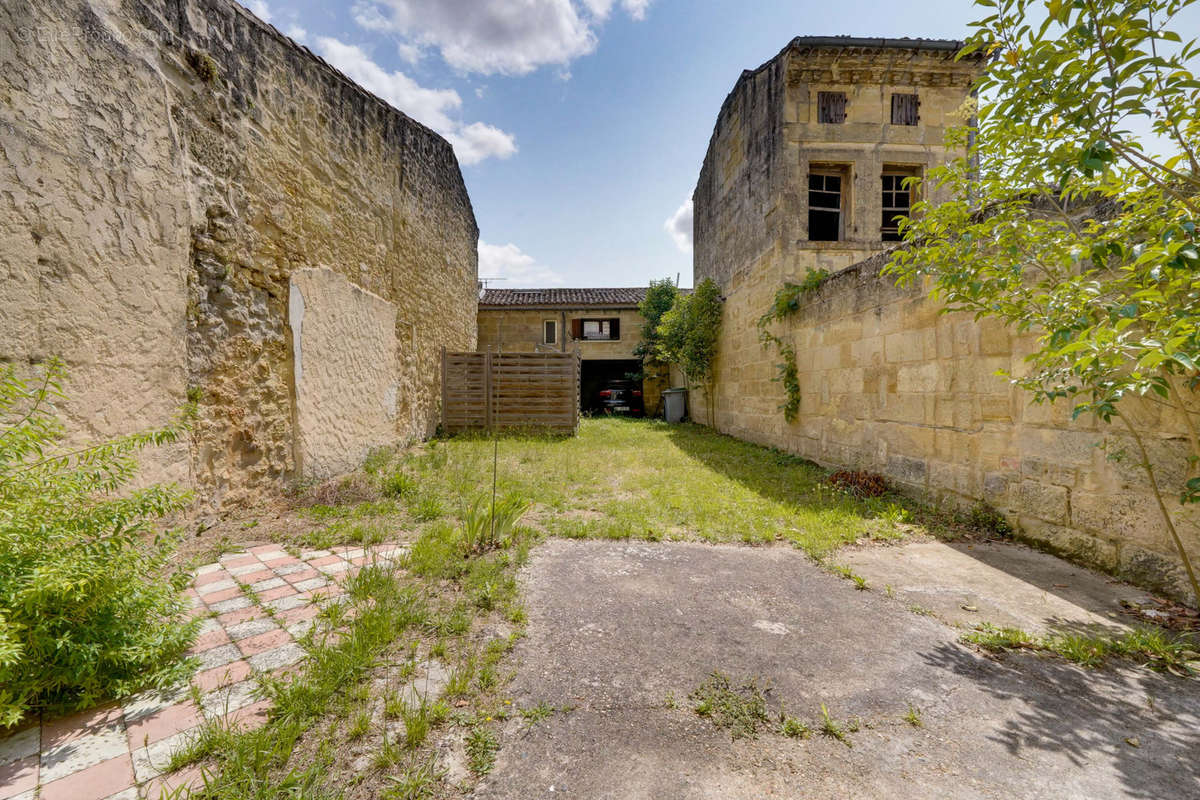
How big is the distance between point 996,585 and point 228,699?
12.9 ft

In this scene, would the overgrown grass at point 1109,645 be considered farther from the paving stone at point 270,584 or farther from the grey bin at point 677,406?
the grey bin at point 677,406

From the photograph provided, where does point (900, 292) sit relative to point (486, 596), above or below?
above

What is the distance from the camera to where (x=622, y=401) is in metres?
17.1

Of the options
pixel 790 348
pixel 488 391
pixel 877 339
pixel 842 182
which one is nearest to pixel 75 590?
pixel 877 339

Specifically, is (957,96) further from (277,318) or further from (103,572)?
(103,572)

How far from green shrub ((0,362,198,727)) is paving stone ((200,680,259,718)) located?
0.66 ft

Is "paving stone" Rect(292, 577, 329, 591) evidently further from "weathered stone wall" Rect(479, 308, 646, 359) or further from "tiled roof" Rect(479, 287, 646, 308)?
"tiled roof" Rect(479, 287, 646, 308)

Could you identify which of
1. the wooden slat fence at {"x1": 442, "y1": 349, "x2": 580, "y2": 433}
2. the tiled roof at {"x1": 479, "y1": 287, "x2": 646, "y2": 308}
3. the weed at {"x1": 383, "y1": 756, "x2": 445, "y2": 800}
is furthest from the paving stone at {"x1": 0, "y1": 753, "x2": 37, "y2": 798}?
the tiled roof at {"x1": 479, "y1": 287, "x2": 646, "y2": 308}

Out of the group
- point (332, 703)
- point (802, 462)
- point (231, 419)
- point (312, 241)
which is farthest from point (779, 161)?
point (332, 703)

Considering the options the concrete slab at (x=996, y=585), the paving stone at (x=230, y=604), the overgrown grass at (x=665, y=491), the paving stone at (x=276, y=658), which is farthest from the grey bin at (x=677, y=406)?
the paving stone at (x=276, y=658)

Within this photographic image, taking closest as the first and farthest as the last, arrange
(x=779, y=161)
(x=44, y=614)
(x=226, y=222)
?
(x=44, y=614) < (x=226, y=222) < (x=779, y=161)

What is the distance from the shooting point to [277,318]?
419 centimetres

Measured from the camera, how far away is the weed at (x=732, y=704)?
1598 millimetres

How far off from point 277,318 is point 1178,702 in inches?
242
